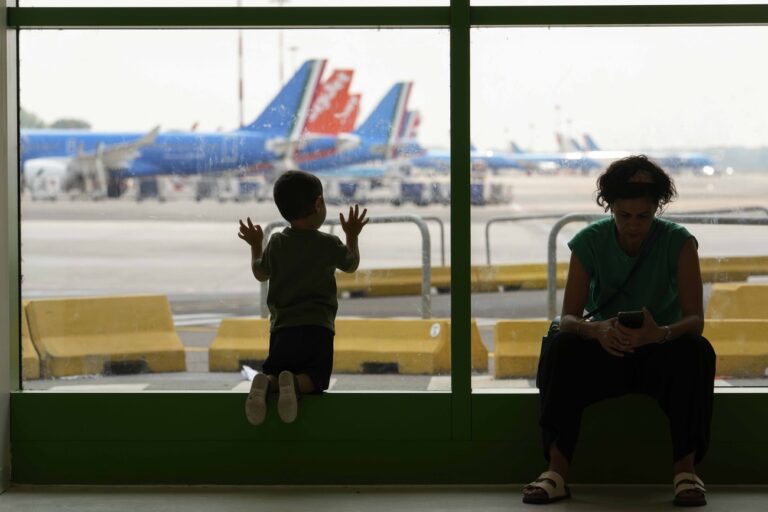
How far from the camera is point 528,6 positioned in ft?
13.3

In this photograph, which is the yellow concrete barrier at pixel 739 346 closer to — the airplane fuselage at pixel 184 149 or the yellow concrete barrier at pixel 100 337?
the airplane fuselage at pixel 184 149

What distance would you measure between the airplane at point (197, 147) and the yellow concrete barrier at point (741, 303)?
5.17 feet

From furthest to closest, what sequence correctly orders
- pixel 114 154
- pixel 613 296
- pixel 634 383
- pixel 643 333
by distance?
1. pixel 114 154
2. pixel 613 296
3. pixel 634 383
4. pixel 643 333

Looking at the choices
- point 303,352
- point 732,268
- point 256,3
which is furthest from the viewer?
point 732,268

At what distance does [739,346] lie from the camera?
4316 millimetres

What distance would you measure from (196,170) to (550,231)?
1.46 metres

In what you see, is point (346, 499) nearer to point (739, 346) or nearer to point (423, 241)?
point (423, 241)

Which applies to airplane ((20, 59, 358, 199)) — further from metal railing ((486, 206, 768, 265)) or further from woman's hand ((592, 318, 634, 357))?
woman's hand ((592, 318, 634, 357))

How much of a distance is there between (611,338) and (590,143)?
3.42ft

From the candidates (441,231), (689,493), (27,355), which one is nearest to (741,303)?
(689,493)

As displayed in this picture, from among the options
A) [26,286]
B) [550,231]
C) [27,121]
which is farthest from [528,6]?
[26,286]

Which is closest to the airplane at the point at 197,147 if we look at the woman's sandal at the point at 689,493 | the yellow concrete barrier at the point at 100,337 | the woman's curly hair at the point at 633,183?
the yellow concrete barrier at the point at 100,337

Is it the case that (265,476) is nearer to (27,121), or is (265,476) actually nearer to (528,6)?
(27,121)

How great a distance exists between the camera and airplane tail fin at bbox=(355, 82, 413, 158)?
432cm
